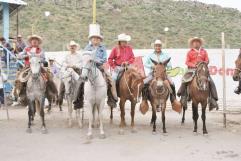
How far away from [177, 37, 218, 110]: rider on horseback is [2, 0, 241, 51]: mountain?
33430 millimetres

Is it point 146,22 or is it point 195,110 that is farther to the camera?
point 146,22

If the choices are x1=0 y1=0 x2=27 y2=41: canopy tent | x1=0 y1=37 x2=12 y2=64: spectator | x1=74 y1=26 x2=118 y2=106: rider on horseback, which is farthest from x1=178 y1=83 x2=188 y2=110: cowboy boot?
x1=0 y1=0 x2=27 y2=41: canopy tent

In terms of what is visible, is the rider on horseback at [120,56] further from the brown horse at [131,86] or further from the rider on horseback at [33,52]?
the rider on horseback at [33,52]

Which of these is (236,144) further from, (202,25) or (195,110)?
→ (202,25)

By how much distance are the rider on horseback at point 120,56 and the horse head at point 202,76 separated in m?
2.19

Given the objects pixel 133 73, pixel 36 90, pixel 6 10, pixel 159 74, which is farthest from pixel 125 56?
pixel 6 10

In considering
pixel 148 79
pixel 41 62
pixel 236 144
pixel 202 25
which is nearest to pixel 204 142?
pixel 236 144

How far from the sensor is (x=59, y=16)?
57.6m

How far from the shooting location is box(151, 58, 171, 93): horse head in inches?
538

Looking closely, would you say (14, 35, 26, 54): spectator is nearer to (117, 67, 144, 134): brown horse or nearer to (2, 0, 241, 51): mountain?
(117, 67, 144, 134): brown horse

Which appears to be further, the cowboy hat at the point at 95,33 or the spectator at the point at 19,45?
the spectator at the point at 19,45

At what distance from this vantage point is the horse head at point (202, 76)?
13.6 meters

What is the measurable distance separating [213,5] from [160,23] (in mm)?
18559

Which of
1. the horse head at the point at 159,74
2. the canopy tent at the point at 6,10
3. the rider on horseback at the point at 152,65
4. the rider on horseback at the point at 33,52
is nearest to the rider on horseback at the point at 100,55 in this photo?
the rider on horseback at the point at 152,65
